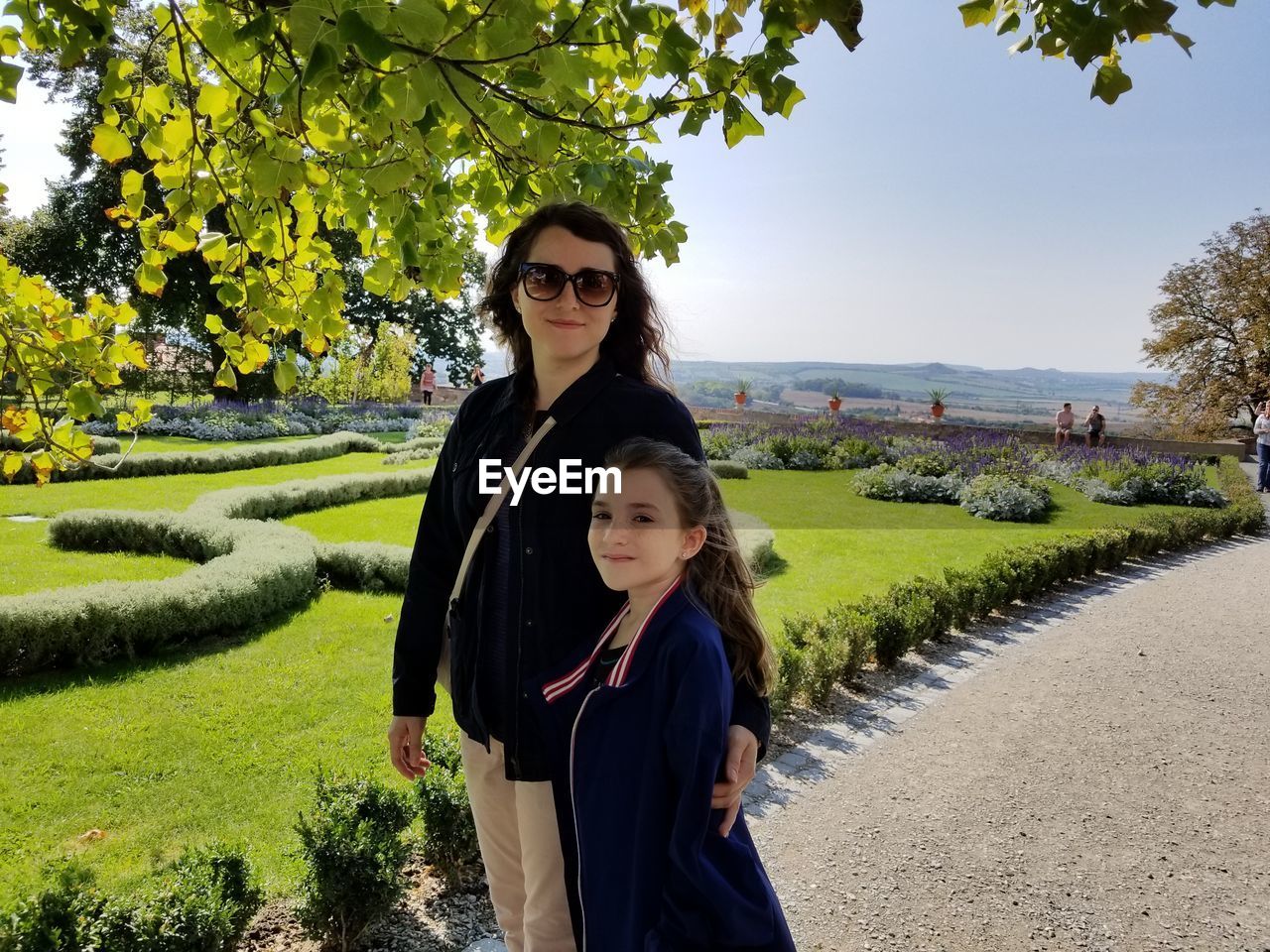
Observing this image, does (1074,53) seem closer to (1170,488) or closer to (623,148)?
(623,148)

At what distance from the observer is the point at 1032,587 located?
8.14m

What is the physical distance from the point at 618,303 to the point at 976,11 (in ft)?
5.24

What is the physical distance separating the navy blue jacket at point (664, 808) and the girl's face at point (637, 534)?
70 millimetres

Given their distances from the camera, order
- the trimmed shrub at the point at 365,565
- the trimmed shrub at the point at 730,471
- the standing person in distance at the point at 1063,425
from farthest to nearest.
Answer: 1. the standing person in distance at the point at 1063,425
2. the trimmed shrub at the point at 730,471
3. the trimmed shrub at the point at 365,565

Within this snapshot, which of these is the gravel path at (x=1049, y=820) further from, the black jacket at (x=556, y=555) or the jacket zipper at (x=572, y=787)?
the black jacket at (x=556, y=555)

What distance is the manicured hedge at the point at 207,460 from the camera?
40.2ft

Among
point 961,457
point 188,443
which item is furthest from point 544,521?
point 188,443

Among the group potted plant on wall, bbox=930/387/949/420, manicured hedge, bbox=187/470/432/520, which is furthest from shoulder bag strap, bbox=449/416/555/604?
potted plant on wall, bbox=930/387/949/420

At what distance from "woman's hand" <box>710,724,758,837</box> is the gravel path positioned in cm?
199

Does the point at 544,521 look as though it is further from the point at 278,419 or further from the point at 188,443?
the point at 278,419

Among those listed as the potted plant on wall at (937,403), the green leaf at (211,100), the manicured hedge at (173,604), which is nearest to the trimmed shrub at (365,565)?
the manicured hedge at (173,604)

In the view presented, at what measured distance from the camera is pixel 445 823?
3133mm

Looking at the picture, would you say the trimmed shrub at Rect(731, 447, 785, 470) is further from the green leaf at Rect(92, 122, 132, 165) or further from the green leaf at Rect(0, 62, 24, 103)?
the green leaf at Rect(0, 62, 24, 103)

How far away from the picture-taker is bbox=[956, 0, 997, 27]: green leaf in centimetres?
233
